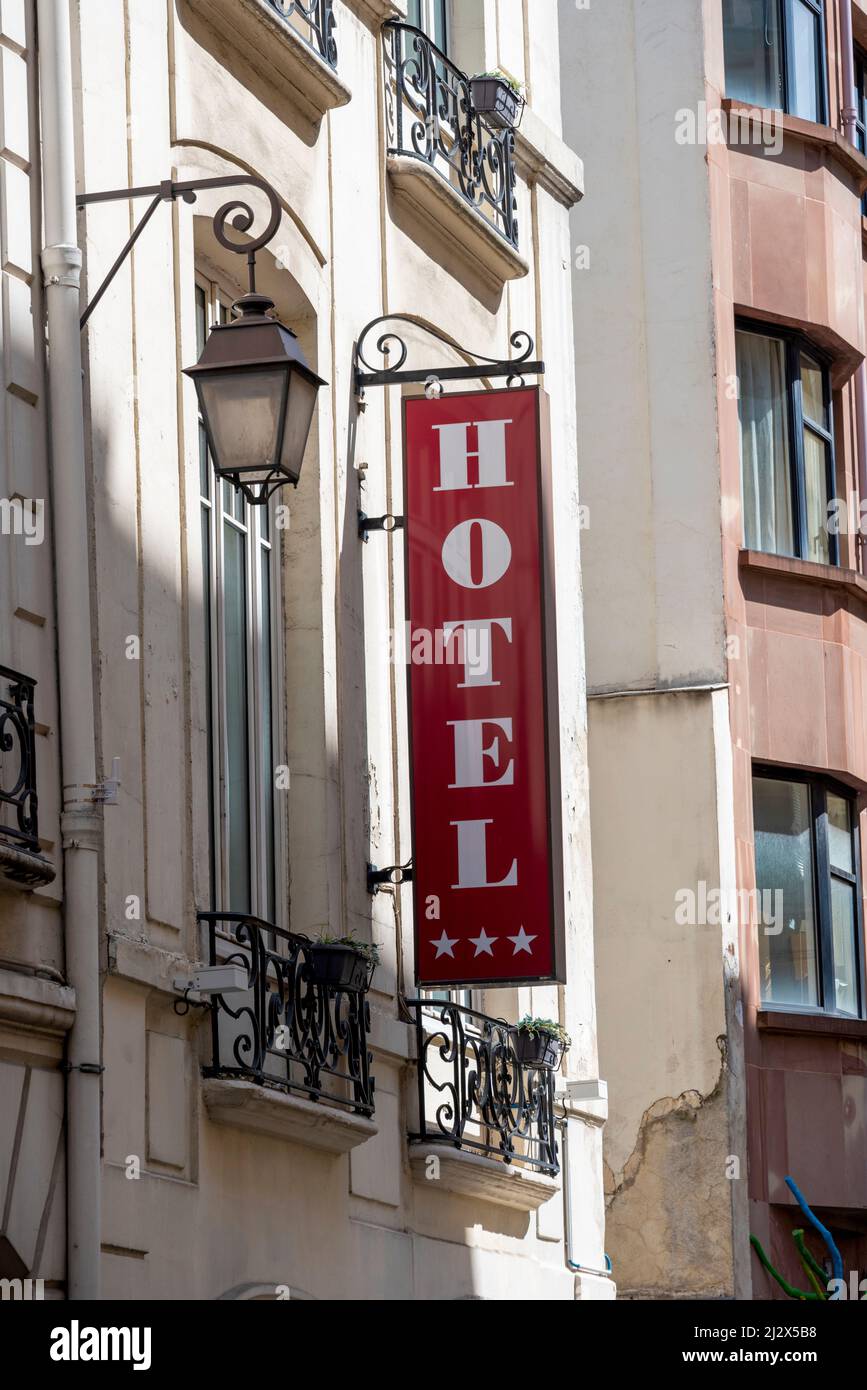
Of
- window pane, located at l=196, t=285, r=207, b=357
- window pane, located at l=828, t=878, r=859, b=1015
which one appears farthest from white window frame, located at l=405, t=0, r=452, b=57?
window pane, located at l=828, t=878, r=859, b=1015

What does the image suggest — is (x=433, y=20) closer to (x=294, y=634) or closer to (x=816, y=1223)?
(x=294, y=634)

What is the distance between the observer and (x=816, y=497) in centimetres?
2048

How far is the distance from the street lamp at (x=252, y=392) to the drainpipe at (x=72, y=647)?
0.54 meters

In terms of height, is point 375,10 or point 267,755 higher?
point 375,10

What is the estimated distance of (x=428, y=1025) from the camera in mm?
13344

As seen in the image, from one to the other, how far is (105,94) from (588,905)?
268 inches

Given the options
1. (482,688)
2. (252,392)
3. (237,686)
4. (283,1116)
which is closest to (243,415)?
(252,392)

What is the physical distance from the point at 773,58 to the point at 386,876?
414 inches

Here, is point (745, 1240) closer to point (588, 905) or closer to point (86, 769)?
point (588, 905)

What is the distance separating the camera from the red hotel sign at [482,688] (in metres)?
12.4

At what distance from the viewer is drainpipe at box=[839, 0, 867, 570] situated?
21.0 metres

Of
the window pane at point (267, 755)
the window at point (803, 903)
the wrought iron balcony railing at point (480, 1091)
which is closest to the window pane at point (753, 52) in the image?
the window at point (803, 903)

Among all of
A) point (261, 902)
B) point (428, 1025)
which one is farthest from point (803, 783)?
point (261, 902)

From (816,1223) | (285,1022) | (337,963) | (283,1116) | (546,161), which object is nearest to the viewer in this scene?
(283,1116)
